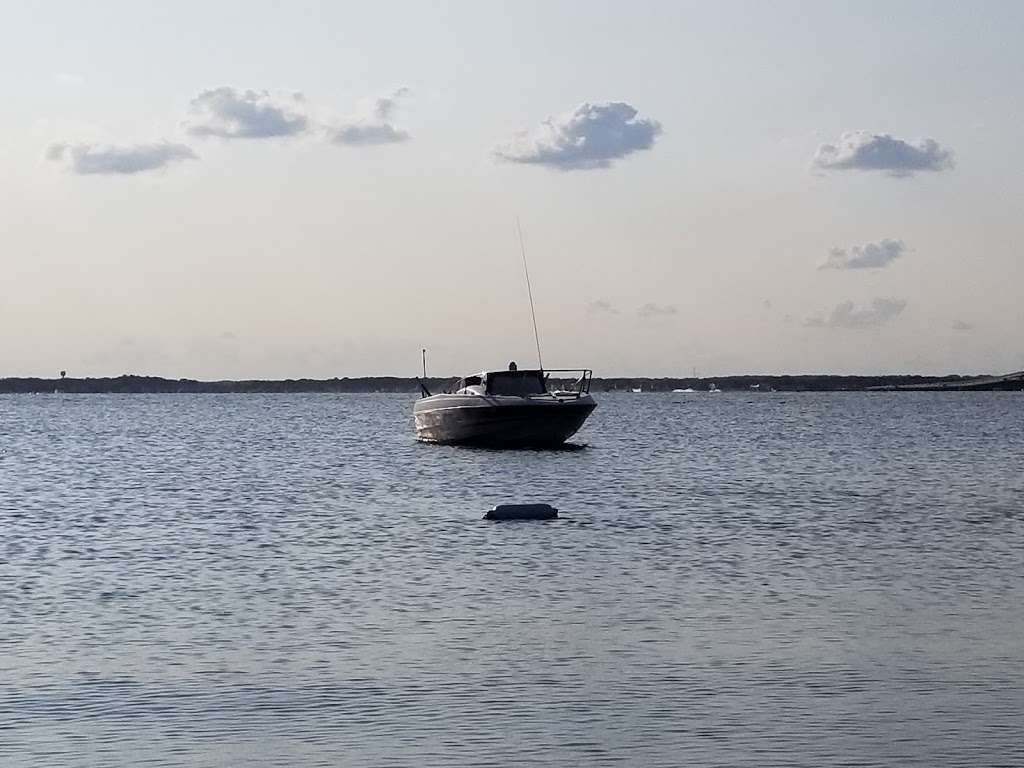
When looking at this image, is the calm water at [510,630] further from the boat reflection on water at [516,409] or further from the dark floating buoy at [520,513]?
the boat reflection on water at [516,409]

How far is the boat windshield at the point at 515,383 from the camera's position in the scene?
Result: 63219 mm

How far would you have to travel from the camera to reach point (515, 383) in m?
63.7

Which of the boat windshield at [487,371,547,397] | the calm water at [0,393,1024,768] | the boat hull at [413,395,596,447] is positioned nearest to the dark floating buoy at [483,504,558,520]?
the calm water at [0,393,1024,768]

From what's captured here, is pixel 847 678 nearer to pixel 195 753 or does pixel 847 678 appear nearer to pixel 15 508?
pixel 195 753

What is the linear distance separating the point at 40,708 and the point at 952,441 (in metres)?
79.7

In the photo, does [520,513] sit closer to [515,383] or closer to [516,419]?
[516,419]

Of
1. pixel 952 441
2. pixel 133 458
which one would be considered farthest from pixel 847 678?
pixel 952 441

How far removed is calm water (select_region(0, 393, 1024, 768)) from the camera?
13562 millimetres

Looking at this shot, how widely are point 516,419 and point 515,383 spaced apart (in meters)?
1.99

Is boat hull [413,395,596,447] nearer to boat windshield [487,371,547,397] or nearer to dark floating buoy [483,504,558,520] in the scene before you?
boat windshield [487,371,547,397]

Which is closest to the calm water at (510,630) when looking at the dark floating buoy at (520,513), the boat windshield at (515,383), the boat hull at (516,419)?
the dark floating buoy at (520,513)

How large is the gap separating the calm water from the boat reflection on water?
53.6ft

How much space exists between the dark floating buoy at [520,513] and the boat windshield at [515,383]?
1056 inches

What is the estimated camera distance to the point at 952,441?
8906 cm
